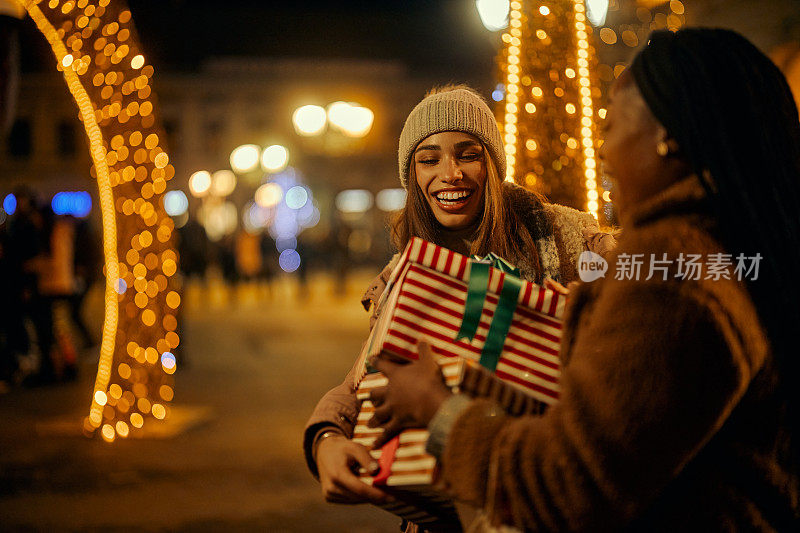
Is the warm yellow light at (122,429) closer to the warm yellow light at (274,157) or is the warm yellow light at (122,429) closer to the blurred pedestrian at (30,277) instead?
the blurred pedestrian at (30,277)

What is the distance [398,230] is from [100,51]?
4791 millimetres

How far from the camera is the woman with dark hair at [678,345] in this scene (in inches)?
45.6

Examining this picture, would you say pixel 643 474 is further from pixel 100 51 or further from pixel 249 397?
pixel 249 397

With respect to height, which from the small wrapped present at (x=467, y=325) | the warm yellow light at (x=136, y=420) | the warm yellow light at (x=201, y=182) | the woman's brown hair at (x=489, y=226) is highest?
the warm yellow light at (x=201, y=182)

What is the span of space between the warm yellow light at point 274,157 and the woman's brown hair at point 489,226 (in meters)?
20.7

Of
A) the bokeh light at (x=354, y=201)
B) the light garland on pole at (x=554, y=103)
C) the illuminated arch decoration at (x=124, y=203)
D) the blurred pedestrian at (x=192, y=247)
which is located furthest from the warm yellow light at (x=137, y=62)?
the bokeh light at (x=354, y=201)

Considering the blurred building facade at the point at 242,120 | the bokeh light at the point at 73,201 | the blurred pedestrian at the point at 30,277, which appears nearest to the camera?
the blurred pedestrian at the point at 30,277

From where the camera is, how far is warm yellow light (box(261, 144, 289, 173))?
22672 millimetres

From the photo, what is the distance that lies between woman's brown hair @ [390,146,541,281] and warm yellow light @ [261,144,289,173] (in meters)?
20.7

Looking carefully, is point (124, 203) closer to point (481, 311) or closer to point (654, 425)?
point (481, 311)

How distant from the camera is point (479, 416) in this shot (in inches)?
51.4

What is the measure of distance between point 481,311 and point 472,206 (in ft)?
2.86

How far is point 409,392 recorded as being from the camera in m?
1.44

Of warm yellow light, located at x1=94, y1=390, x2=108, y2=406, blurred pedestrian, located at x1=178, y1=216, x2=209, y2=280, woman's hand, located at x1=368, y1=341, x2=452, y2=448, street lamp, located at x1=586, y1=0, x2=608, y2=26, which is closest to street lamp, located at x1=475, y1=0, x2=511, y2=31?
street lamp, located at x1=586, y1=0, x2=608, y2=26
